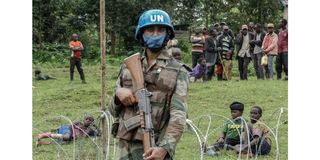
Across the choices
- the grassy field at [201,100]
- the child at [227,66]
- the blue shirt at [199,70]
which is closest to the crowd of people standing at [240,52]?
the child at [227,66]

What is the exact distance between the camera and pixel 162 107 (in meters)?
3.21

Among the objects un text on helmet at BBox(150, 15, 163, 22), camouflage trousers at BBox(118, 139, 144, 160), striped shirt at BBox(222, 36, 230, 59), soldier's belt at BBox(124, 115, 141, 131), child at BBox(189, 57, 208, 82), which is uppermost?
striped shirt at BBox(222, 36, 230, 59)

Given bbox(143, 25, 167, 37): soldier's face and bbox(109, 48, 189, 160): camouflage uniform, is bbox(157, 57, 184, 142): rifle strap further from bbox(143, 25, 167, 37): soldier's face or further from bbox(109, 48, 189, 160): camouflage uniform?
bbox(143, 25, 167, 37): soldier's face

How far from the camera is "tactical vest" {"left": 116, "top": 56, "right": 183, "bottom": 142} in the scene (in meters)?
3.20

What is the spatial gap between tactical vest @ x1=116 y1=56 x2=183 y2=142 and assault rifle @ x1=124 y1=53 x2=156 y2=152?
0.25 feet

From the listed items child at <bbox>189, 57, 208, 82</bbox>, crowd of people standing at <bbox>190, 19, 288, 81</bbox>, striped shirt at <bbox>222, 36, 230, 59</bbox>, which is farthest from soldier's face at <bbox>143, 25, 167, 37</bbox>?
striped shirt at <bbox>222, 36, 230, 59</bbox>

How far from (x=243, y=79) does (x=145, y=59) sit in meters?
10.0

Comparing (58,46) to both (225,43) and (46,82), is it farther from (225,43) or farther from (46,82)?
(225,43)

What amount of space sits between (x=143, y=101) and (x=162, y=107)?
155mm

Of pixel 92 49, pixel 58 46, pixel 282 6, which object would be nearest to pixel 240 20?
pixel 282 6

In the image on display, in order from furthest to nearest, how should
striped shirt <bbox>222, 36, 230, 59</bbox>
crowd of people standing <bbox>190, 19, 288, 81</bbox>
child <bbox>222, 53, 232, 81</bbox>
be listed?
striped shirt <bbox>222, 36, 230, 59</bbox> < child <bbox>222, 53, 232, 81</bbox> < crowd of people standing <bbox>190, 19, 288, 81</bbox>

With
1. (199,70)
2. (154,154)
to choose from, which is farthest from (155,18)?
(199,70)

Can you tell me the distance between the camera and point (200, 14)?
2177 centimetres

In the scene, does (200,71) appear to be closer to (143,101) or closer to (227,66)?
(227,66)
